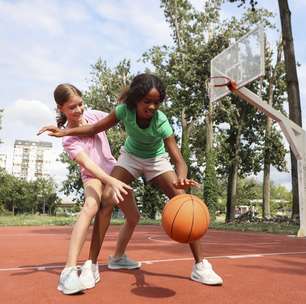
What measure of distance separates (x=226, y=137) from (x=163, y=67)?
6.70 meters

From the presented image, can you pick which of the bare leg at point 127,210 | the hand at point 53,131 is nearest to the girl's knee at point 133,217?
the bare leg at point 127,210

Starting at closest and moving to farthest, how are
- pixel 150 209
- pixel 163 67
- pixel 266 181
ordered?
pixel 266 181 < pixel 163 67 < pixel 150 209

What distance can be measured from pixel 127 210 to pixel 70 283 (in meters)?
1.12

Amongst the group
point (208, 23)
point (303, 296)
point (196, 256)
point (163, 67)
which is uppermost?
point (208, 23)

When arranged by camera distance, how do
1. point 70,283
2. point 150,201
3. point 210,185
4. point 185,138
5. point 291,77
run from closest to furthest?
point 70,283 → point 291,77 → point 210,185 → point 185,138 → point 150,201

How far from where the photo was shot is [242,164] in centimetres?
3191

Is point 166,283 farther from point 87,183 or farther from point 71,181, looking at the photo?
point 71,181

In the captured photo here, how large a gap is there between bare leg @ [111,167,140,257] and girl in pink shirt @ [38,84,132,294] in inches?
5.5

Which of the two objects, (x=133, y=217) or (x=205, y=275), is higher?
(x=133, y=217)

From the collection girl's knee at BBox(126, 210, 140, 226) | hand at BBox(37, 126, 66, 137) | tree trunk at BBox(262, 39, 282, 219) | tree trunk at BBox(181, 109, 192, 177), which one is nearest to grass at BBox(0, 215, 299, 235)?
girl's knee at BBox(126, 210, 140, 226)

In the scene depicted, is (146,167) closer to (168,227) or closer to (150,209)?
(168,227)

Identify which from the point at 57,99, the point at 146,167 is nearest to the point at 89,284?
the point at 146,167

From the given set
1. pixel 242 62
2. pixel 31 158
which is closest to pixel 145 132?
pixel 242 62

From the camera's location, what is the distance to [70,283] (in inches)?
134
